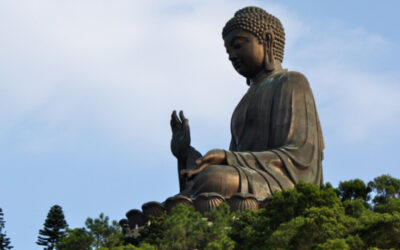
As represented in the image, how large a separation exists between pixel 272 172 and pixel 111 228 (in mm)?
4621

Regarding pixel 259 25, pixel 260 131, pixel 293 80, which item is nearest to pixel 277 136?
pixel 260 131

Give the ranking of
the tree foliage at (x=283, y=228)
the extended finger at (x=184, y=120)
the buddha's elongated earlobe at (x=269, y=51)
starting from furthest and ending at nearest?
the buddha's elongated earlobe at (x=269, y=51)
the extended finger at (x=184, y=120)
the tree foliage at (x=283, y=228)

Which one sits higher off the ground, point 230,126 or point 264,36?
point 264,36

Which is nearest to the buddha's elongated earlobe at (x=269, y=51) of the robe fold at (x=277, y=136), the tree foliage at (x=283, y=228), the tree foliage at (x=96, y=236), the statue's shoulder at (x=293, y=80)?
the robe fold at (x=277, y=136)

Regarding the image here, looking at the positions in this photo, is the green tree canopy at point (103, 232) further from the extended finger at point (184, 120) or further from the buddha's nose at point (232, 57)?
the buddha's nose at point (232, 57)

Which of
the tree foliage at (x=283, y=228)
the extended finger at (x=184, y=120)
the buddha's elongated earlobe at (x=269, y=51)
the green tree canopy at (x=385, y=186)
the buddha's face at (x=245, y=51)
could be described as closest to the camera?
the tree foliage at (x=283, y=228)

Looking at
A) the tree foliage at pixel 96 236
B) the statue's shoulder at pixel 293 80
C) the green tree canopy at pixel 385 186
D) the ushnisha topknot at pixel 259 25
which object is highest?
the ushnisha topknot at pixel 259 25

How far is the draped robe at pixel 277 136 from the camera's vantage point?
51.0 feet

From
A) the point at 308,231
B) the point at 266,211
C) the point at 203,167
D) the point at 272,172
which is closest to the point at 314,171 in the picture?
the point at 272,172

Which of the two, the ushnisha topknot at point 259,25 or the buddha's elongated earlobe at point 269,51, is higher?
the ushnisha topknot at point 259,25

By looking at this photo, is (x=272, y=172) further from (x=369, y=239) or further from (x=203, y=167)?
(x=369, y=239)

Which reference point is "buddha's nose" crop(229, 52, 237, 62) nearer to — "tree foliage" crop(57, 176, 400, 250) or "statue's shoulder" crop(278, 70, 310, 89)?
"statue's shoulder" crop(278, 70, 310, 89)

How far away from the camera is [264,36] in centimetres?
1769

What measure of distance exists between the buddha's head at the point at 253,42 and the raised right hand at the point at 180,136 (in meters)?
1.79
